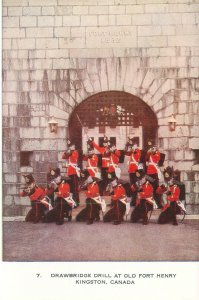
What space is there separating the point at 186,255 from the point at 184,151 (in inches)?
36.0

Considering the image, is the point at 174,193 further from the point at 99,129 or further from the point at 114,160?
the point at 99,129

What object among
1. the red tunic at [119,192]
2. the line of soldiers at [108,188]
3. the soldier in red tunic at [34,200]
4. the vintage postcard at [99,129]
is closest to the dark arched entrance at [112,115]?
the vintage postcard at [99,129]

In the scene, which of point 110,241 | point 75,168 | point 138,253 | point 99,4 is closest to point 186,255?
point 138,253

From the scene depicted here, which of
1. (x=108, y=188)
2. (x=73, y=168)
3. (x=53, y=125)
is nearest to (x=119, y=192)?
(x=108, y=188)

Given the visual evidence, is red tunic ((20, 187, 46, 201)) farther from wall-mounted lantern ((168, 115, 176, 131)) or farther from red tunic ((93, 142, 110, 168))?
wall-mounted lantern ((168, 115, 176, 131))

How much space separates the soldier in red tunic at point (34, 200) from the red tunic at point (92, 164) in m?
0.44

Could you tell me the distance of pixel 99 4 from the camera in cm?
334

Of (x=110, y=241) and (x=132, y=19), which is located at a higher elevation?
(x=132, y=19)

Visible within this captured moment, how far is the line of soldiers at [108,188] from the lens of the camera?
3.49m

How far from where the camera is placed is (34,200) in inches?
139

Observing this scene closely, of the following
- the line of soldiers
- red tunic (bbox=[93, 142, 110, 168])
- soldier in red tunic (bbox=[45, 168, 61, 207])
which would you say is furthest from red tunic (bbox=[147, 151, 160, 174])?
soldier in red tunic (bbox=[45, 168, 61, 207])

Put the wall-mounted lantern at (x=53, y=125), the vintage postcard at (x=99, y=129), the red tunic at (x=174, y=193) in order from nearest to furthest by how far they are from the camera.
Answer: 1. the vintage postcard at (x=99, y=129)
2. the red tunic at (x=174, y=193)
3. the wall-mounted lantern at (x=53, y=125)

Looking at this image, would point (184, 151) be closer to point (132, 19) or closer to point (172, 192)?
point (172, 192)

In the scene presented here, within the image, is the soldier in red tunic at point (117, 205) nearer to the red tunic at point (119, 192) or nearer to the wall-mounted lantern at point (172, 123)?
the red tunic at point (119, 192)
